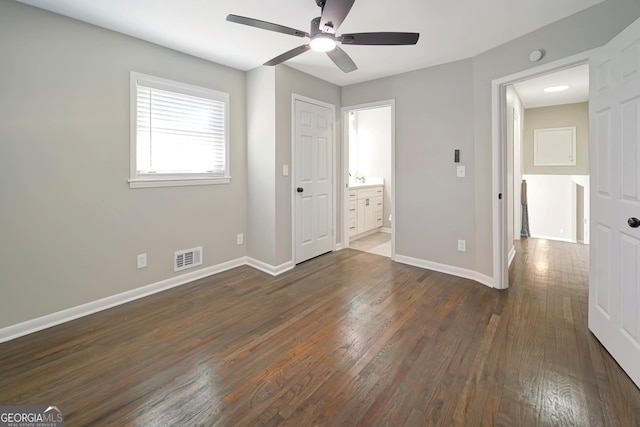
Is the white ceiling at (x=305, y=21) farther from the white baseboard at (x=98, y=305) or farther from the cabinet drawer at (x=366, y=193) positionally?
the cabinet drawer at (x=366, y=193)

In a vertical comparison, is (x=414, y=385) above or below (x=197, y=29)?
below

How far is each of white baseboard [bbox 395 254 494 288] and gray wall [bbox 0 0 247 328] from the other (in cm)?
291

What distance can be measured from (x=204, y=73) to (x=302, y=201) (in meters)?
1.93

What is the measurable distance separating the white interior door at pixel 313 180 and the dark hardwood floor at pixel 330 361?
3.70 ft

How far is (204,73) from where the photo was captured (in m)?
3.44

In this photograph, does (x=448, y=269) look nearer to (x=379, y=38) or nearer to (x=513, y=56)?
(x=513, y=56)

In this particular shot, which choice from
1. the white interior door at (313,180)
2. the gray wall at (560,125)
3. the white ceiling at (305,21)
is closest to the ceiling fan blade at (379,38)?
the white ceiling at (305,21)

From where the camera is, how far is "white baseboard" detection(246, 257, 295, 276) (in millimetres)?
3672

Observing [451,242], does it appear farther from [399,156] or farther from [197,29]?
[197,29]

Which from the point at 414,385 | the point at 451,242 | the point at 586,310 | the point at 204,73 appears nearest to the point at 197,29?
the point at 204,73

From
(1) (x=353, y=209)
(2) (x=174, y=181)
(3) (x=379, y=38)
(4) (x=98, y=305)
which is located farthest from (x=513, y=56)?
(4) (x=98, y=305)

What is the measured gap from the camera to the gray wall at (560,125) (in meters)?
5.53

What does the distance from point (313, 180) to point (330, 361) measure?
2.67 m

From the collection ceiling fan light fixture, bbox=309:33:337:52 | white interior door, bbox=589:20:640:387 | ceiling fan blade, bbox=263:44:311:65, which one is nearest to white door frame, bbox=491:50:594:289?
white interior door, bbox=589:20:640:387
